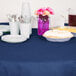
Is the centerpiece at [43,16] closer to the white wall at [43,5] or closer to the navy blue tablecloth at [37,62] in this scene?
the navy blue tablecloth at [37,62]

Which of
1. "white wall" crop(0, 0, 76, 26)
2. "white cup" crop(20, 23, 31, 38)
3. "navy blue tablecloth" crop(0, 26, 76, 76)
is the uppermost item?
"white wall" crop(0, 0, 76, 26)

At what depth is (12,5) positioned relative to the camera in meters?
2.94

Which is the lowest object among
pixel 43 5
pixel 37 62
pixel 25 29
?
pixel 37 62

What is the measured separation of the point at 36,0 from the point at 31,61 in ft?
6.65

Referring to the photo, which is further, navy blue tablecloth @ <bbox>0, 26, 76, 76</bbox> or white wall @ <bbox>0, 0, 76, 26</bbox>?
white wall @ <bbox>0, 0, 76, 26</bbox>

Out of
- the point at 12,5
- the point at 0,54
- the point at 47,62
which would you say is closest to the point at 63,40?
the point at 47,62

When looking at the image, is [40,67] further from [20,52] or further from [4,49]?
[4,49]

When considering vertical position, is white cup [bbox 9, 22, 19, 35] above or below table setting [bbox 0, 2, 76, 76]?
above

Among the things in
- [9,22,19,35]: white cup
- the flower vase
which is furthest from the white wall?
[9,22,19,35]: white cup

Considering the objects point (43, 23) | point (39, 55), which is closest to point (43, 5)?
point (43, 23)

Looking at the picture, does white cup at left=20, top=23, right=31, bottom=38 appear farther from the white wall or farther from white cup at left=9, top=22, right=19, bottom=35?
the white wall

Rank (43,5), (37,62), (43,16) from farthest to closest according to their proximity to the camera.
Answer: (43,5)
(43,16)
(37,62)

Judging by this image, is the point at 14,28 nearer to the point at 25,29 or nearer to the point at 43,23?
the point at 25,29

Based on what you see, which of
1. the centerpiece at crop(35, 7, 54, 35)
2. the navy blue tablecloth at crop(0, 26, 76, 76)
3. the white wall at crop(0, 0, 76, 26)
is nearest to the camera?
the navy blue tablecloth at crop(0, 26, 76, 76)
